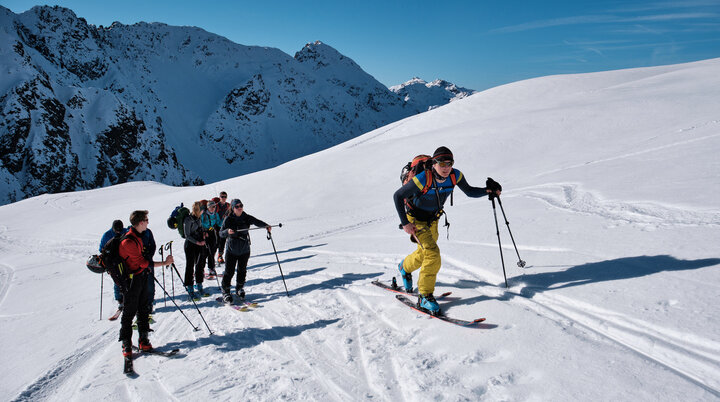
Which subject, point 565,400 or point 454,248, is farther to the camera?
point 454,248

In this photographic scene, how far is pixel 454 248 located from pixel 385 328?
3.52m

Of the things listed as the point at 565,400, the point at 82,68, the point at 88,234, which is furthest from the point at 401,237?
the point at 82,68

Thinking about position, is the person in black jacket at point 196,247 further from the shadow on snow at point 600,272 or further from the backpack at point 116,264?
the shadow on snow at point 600,272

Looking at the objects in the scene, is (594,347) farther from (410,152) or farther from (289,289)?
(410,152)

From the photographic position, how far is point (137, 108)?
129 meters

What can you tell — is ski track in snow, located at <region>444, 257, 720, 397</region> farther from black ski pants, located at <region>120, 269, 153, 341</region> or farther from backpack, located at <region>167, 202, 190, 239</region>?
backpack, located at <region>167, 202, 190, 239</region>

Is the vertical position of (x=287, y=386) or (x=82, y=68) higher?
(x=82, y=68)

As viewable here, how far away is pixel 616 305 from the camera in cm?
434

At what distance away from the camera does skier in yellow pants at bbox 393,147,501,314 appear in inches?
196

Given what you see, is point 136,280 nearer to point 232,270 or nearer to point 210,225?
point 232,270

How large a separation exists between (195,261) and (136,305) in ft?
10.1

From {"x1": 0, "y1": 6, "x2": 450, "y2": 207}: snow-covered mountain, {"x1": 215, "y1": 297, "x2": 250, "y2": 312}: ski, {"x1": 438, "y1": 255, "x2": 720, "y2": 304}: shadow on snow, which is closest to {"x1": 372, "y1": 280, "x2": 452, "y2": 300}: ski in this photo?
{"x1": 438, "y1": 255, "x2": 720, "y2": 304}: shadow on snow

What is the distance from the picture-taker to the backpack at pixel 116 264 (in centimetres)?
515

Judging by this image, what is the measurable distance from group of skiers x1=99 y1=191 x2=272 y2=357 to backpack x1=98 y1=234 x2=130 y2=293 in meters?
0.03
